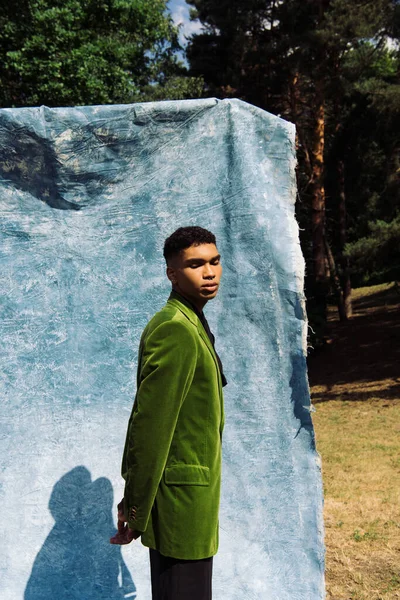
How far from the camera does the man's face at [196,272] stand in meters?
2.26

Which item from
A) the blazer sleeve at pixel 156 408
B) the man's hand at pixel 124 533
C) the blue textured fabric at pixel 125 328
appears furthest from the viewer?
the blue textured fabric at pixel 125 328

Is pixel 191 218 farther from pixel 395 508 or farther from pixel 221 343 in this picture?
pixel 395 508

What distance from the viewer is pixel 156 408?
207 cm

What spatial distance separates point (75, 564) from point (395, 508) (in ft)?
9.55

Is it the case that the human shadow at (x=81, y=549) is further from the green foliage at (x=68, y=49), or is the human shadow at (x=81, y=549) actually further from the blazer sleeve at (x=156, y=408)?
the green foliage at (x=68, y=49)

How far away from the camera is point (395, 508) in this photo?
16.8ft

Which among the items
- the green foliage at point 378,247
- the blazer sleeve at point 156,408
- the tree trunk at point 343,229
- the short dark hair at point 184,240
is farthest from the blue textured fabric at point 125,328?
the tree trunk at point 343,229

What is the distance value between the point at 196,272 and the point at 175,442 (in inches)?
22.6

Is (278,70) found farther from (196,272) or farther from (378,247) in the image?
(196,272)

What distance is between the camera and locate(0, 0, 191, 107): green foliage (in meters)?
12.3

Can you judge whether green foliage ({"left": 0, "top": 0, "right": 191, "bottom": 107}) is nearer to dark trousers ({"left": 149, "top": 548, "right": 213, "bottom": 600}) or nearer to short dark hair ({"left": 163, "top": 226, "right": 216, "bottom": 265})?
short dark hair ({"left": 163, "top": 226, "right": 216, "bottom": 265})

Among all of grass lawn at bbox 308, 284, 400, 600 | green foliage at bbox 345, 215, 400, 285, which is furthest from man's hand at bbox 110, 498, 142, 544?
green foliage at bbox 345, 215, 400, 285

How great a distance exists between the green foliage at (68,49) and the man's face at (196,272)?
10827 millimetres

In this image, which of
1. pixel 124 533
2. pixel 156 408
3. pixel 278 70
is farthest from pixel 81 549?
pixel 278 70
